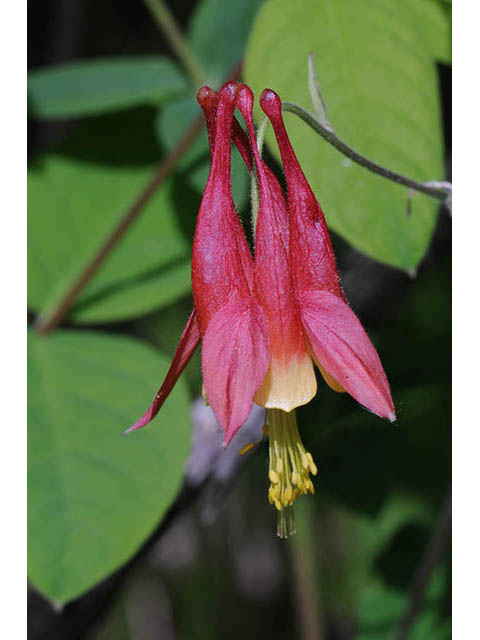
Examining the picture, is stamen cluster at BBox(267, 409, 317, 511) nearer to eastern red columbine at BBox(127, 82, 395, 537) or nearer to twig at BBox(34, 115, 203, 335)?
eastern red columbine at BBox(127, 82, 395, 537)

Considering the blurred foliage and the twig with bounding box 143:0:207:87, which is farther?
the twig with bounding box 143:0:207:87

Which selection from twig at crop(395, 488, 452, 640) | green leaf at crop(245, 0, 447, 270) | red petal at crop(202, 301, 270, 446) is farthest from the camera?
twig at crop(395, 488, 452, 640)

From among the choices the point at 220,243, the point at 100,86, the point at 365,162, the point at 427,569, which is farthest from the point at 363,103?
the point at 427,569

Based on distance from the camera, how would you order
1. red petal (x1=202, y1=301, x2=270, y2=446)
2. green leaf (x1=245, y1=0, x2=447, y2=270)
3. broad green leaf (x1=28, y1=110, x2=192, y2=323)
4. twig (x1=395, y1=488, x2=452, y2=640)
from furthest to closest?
broad green leaf (x1=28, y1=110, x2=192, y2=323) < twig (x1=395, y1=488, x2=452, y2=640) < green leaf (x1=245, y1=0, x2=447, y2=270) < red petal (x1=202, y1=301, x2=270, y2=446)

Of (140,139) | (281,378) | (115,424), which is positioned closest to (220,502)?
(115,424)

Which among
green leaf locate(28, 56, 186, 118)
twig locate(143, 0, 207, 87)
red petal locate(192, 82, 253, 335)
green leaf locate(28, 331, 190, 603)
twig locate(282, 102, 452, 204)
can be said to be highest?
twig locate(143, 0, 207, 87)

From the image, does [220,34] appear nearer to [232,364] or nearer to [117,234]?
[117,234]

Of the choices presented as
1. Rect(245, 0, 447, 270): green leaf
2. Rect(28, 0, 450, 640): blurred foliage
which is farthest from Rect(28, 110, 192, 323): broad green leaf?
Rect(245, 0, 447, 270): green leaf

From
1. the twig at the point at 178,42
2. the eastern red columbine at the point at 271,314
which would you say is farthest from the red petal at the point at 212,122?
the twig at the point at 178,42
